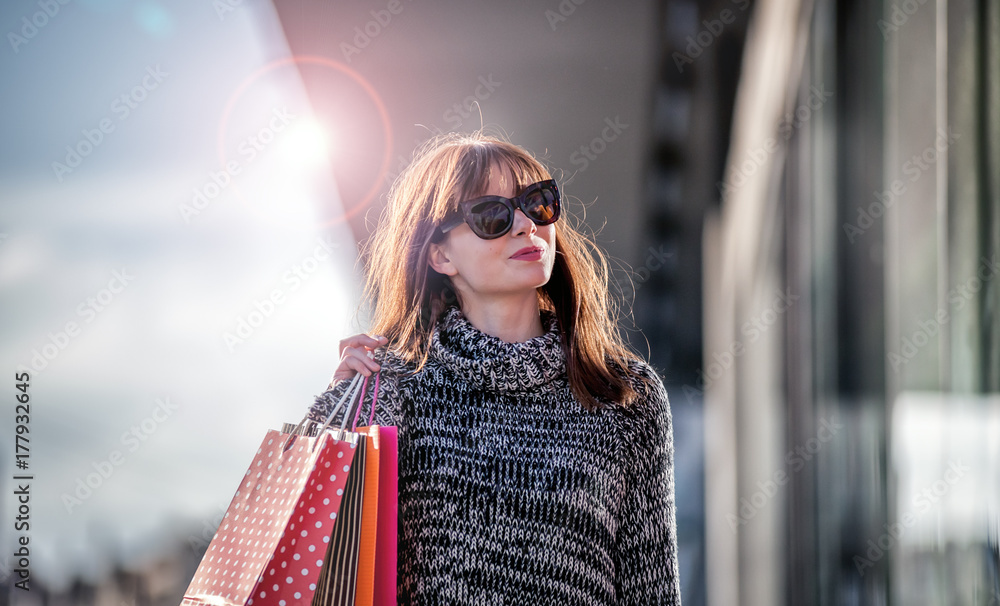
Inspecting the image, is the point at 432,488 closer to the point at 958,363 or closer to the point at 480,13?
the point at 958,363

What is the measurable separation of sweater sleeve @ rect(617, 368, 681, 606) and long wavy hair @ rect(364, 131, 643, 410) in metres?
0.07

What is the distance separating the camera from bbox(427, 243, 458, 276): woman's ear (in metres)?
1.48

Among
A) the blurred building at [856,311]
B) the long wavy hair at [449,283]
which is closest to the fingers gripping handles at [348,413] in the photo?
the long wavy hair at [449,283]

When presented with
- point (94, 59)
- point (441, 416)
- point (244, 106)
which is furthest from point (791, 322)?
point (94, 59)

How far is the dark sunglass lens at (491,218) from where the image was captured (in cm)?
136

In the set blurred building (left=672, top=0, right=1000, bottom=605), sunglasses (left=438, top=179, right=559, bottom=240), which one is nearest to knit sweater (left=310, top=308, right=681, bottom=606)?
sunglasses (left=438, top=179, right=559, bottom=240)

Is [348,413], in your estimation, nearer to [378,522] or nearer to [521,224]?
[378,522]

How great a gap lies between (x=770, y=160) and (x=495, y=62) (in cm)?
127

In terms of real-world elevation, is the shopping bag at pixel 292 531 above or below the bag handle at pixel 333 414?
below

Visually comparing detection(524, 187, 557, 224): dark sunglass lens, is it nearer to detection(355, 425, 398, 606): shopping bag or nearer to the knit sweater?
the knit sweater

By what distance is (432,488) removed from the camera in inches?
52.4

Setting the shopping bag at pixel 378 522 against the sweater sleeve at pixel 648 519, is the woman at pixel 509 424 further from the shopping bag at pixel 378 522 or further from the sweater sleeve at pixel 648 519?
the shopping bag at pixel 378 522

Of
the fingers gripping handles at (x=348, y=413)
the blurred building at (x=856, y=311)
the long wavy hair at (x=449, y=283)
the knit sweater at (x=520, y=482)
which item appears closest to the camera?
the fingers gripping handles at (x=348, y=413)

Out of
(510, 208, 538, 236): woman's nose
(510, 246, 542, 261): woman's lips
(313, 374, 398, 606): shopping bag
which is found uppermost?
(510, 208, 538, 236): woman's nose
